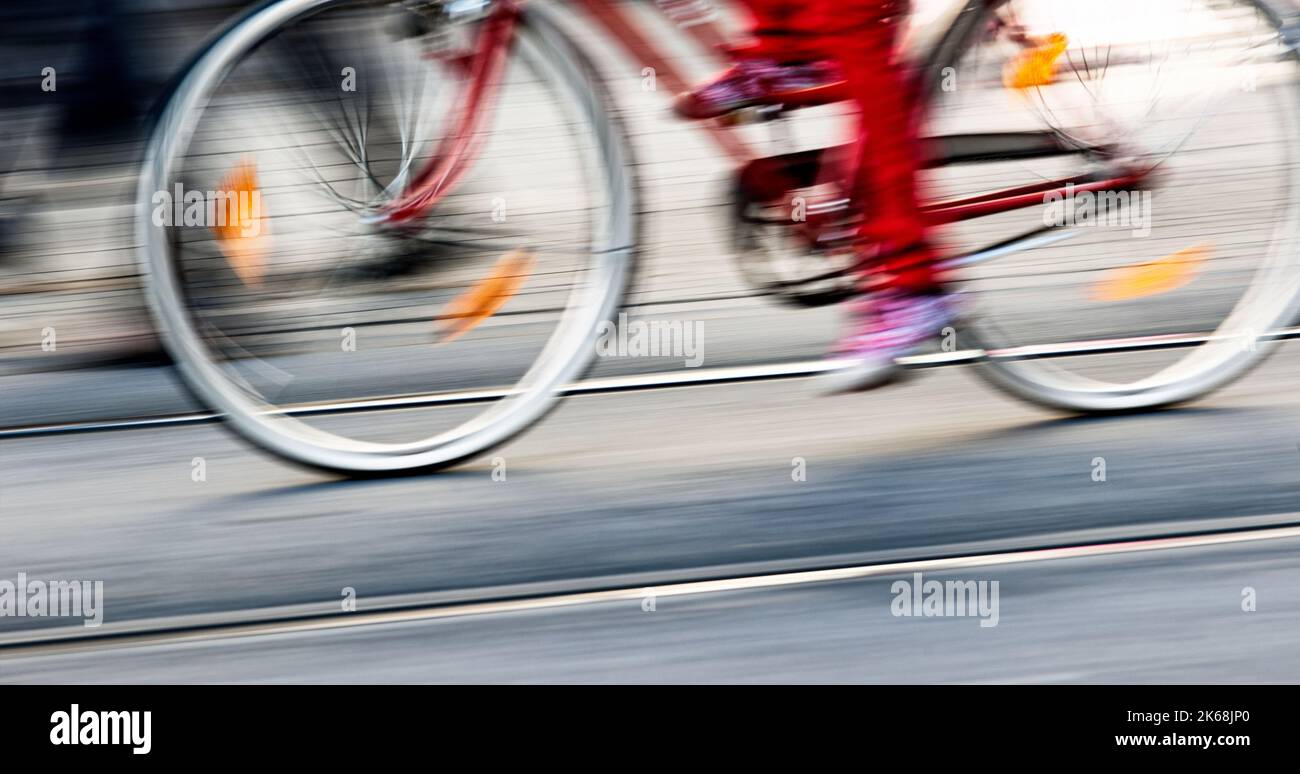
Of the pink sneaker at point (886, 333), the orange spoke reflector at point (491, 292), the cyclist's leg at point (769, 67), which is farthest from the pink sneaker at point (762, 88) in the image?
→ the orange spoke reflector at point (491, 292)

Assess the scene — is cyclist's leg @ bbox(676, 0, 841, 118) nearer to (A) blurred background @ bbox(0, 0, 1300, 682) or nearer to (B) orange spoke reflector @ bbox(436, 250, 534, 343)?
(A) blurred background @ bbox(0, 0, 1300, 682)

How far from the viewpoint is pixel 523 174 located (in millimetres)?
3334

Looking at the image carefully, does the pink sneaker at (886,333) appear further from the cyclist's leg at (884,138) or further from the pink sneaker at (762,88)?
the pink sneaker at (762,88)

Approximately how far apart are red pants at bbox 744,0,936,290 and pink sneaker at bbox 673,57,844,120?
0.03 metres

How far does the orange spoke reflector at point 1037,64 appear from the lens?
2.94 metres

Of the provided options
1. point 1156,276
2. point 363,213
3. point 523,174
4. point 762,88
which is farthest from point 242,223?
point 1156,276

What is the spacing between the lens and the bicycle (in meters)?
2.76

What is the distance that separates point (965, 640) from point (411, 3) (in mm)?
1432

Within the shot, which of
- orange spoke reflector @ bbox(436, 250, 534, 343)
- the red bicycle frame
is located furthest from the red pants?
orange spoke reflector @ bbox(436, 250, 534, 343)

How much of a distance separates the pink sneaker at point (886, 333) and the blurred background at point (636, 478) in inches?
8.1

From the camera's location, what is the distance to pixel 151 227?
8.82 ft

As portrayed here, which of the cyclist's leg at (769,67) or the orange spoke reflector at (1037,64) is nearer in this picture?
the cyclist's leg at (769,67)
